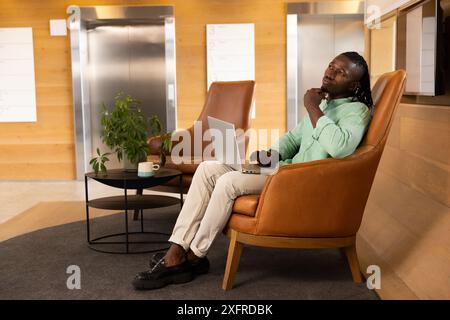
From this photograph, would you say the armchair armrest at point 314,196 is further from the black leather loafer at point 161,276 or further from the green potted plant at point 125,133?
the green potted plant at point 125,133

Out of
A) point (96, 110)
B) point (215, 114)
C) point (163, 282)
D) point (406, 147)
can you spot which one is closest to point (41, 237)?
point (163, 282)

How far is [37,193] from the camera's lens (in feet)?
19.8

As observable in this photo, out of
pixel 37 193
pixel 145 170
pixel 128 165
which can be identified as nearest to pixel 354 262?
pixel 145 170

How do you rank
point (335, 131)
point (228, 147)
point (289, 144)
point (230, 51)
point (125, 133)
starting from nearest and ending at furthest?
point (335, 131) → point (228, 147) → point (289, 144) → point (125, 133) → point (230, 51)

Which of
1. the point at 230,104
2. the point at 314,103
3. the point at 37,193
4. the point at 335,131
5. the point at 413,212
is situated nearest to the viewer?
the point at 335,131

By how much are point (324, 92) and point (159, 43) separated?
4063mm

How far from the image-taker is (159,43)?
22.2 feet

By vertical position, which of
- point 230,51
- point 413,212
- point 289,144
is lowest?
point 413,212

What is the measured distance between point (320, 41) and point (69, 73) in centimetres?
282

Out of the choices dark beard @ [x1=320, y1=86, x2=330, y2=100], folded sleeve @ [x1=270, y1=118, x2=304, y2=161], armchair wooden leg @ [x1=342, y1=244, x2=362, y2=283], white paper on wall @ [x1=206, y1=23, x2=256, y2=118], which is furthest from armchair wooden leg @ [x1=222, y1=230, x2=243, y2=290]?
white paper on wall @ [x1=206, y1=23, x2=256, y2=118]

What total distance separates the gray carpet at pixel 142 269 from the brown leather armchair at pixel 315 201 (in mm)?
197

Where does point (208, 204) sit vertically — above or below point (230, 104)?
below

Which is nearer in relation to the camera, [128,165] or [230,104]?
[128,165]

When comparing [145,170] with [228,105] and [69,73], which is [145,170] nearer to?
[228,105]
